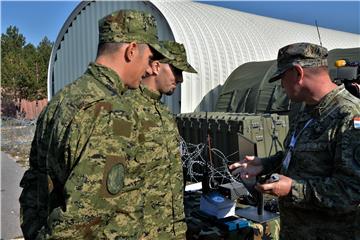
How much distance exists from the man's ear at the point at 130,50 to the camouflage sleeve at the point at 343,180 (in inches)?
→ 42.0

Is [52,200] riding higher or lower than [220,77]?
lower

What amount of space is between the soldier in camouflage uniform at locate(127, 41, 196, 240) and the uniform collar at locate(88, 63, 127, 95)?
77 cm

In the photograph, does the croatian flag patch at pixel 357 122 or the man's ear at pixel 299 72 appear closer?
the croatian flag patch at pixel 357 122

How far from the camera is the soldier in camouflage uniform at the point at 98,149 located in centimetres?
146

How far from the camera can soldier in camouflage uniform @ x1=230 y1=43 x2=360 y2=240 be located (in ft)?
6.28

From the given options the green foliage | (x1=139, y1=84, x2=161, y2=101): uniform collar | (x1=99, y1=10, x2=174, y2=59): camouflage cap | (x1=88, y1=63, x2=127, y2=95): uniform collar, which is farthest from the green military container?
the green foliage

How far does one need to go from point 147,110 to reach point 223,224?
104cm

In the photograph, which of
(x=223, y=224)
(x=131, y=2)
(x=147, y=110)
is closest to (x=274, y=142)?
(x=223, y=224)

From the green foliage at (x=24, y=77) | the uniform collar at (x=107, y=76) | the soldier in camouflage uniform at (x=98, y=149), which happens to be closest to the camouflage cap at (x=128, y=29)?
the soldier in camouflage uniform at (x=98, y=149)

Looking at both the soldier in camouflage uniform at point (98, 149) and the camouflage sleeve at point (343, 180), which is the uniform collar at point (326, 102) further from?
the soldier in camouflage uniform at point (98, 149)

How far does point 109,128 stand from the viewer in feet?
4.87

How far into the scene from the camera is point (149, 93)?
114 inches

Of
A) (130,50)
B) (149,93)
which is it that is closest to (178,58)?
(149,93)

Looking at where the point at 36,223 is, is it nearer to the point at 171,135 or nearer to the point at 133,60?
the point at 133,60
